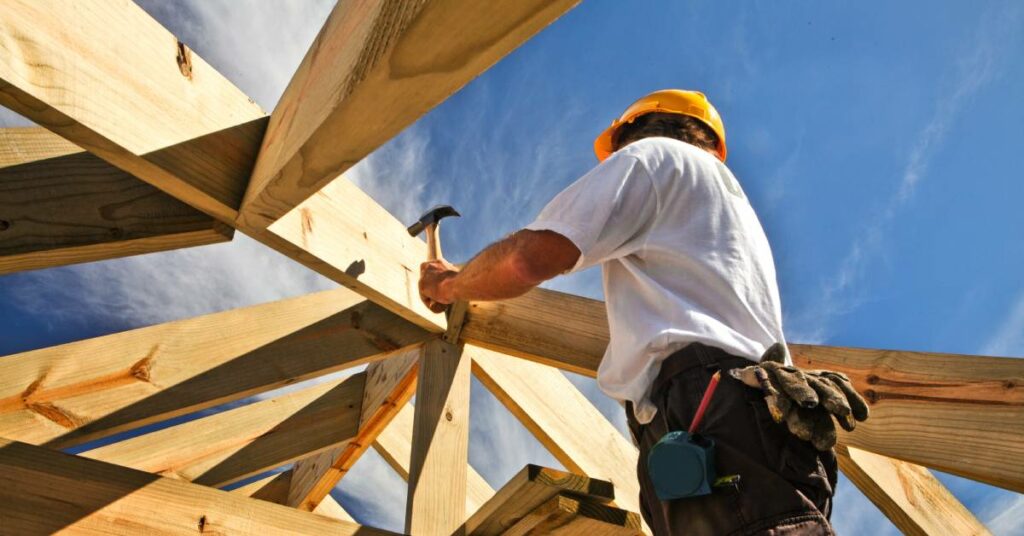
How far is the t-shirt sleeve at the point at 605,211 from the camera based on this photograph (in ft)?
5.38

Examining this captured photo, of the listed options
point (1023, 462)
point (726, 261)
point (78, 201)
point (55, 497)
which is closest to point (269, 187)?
point (78, 201)

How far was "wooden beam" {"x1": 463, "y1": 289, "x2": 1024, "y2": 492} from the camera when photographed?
69.2 inches

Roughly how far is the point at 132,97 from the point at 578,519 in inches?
50.2

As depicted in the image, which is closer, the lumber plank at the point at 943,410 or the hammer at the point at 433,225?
the lumber plank at the point at 943,410

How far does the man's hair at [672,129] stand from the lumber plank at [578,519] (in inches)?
40.4

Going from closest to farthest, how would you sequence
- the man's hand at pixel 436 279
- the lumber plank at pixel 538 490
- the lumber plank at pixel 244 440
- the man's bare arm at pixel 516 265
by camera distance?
the lumber plank at pixel 538 490, the man's bare arm at pixel 516 265, the man's hand at pixel 436 279, the lumber plank at pixel 244 440

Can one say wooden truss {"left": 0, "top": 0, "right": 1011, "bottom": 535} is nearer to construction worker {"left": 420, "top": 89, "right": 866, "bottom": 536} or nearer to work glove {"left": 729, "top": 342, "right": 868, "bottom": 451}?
construction worker {"left": 420, "top": 89, "right": 866, "bottom": 536}

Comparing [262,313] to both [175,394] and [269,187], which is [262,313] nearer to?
[175,394]

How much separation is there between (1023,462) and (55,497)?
2.17 m

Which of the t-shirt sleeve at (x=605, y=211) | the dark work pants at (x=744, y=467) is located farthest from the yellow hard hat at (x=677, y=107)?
the dark work pants at (x=744, y=467)

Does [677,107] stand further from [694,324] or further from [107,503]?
[107,503]

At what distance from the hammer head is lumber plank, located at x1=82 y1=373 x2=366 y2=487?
115 cm

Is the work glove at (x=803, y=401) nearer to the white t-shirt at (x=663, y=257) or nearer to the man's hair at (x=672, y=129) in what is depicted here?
the white t-shirt at (x=663, y=257)

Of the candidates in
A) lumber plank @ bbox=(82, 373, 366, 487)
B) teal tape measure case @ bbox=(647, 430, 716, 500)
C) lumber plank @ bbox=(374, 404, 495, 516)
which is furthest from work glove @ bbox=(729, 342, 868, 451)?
lumber plank @ bbox=(374, 404, 495, 516)
